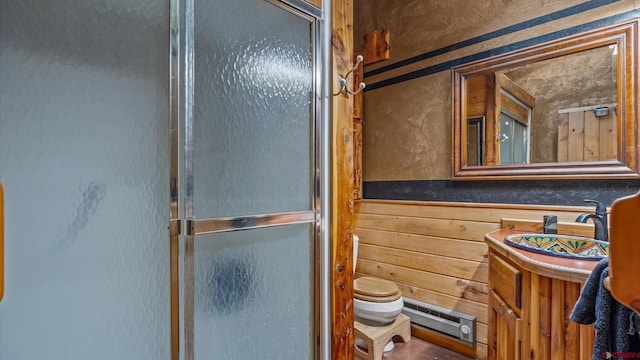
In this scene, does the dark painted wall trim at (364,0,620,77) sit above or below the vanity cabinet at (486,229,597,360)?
above

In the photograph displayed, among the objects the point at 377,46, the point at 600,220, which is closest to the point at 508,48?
the point at 377,46

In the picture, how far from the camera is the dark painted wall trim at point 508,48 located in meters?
1.59

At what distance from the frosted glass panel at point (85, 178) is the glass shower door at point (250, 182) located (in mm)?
91

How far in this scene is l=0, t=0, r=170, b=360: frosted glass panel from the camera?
0.68 metres

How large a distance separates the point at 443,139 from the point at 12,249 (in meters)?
2.24

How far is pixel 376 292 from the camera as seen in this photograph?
6.59ft

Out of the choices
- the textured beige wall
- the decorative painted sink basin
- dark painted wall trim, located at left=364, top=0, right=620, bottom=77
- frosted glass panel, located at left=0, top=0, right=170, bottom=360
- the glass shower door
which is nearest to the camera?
frosted glass panel, located at left=0, top=0, right=170, bottom=360

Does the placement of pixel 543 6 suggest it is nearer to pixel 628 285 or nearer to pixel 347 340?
pixel 628 285

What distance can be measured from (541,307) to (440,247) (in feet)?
3.49

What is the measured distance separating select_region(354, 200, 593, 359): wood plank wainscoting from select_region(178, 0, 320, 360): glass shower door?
1.30m

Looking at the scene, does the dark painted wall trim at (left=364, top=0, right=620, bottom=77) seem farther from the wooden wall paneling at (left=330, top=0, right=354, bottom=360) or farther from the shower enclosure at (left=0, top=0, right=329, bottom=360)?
the shower enclosure at (left=0, top=0, right=329, bottom=360)

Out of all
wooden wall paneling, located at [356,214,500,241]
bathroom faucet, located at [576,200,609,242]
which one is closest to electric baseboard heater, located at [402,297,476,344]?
wooden wall paneling, located at [356,214,500,241]

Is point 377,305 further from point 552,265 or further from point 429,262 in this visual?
point 552,265

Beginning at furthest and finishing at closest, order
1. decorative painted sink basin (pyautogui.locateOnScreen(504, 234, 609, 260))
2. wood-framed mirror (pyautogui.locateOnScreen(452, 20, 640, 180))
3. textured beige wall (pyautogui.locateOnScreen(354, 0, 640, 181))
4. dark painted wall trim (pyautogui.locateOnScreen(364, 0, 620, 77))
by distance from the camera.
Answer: textured beige wall (pyautogui.locateOnScreen(354, 0, 640, 181)) → dark painted wall trim (pyautogui.locateOnScreen(364, 0, 620, 77)) → wood-framed mirror (pyautogui.locateOnScreen(452, 20, 640, 180)) → decorative painted sink basin (pyautogui.locateOnScreen(504, 234, 609, 260))
